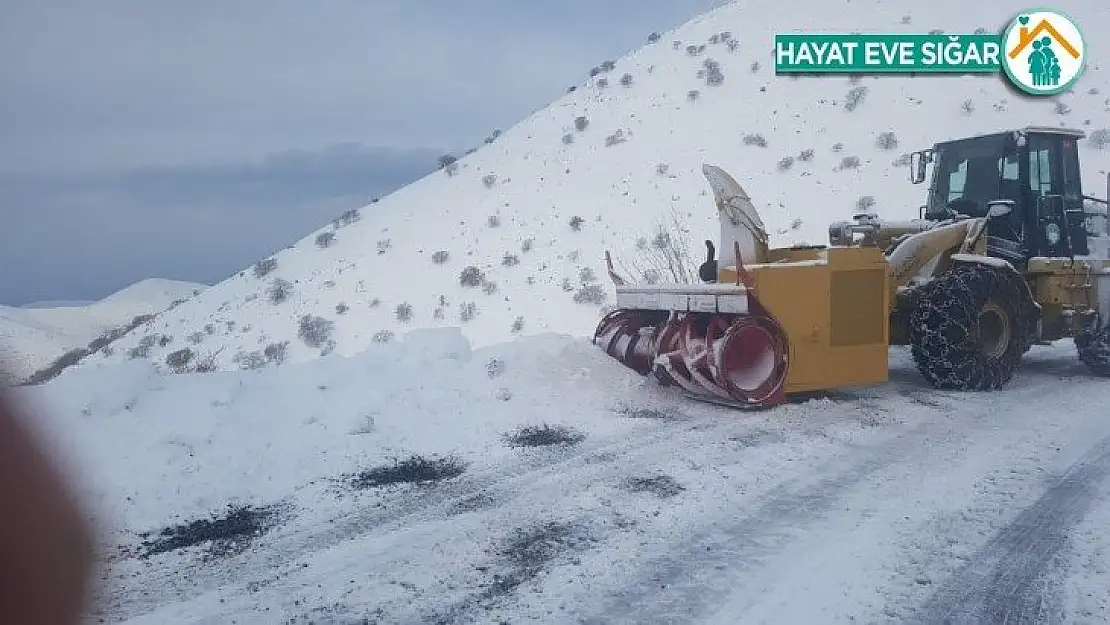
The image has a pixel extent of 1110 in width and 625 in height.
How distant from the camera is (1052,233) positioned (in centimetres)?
899

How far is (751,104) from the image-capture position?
1304 inches

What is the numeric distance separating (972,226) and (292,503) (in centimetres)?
766

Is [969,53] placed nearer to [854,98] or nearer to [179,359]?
[854,98]

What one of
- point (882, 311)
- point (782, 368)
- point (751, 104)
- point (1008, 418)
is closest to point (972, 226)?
point (882, 311)

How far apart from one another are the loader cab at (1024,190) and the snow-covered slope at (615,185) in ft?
30.5

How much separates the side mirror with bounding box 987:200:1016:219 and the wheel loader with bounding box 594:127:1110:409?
0.02m

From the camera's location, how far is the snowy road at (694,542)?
3.15 m

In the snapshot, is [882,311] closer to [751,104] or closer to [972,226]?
[972,226]

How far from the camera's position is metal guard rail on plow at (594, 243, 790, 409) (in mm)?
6637

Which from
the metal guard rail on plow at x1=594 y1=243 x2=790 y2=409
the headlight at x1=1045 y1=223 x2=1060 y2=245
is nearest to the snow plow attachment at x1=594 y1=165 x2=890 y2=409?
the metal guard rail on plow at x1=594 y1=243 x2=790 y2=409

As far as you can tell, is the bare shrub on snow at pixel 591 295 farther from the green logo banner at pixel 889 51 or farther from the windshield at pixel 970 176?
the windshield at pixel 970 176

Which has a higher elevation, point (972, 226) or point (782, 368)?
point (972, 226)

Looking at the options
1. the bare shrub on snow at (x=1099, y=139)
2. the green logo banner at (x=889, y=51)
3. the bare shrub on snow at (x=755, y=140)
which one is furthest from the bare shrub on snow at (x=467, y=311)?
the bare shrub on snow at (x=1099, y=139)

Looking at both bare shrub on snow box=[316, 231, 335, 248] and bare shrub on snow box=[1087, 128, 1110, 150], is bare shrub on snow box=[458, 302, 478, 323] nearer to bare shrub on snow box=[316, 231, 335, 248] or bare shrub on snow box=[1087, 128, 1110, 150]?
bare shrub on snow box=[316, 231, 335, 248]
